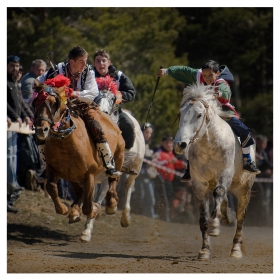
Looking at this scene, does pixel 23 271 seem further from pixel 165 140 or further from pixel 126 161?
pixel 165 140

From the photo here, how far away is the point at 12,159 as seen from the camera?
1368 centimetres

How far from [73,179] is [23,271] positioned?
1.42 metres

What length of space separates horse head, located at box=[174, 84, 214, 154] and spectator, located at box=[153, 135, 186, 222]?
18.3 ft

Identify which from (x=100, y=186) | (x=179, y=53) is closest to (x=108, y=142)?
(x=100, y=186)

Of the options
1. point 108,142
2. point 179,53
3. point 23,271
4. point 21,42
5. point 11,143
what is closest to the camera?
point 23,271

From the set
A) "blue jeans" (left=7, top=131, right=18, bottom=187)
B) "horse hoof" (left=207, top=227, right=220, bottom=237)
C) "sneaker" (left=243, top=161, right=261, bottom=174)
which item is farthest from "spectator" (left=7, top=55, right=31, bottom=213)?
"horse hoof" (left=207, top=227, right=220, bottom=237)

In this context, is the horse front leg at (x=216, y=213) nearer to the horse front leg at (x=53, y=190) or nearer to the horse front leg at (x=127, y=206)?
the horse front leg at (x=53, y=190)

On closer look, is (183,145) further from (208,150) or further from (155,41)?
(155,41)

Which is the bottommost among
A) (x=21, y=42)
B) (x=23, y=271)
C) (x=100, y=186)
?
(x=23, y=271)

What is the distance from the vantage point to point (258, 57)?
102 feet

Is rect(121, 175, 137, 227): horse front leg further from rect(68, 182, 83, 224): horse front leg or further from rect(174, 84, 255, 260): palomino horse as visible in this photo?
rect(68, 182, 83, 224): horse front leg

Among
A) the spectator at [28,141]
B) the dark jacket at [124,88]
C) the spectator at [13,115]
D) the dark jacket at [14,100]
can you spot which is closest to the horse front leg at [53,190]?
the dark jacket at [124,88]

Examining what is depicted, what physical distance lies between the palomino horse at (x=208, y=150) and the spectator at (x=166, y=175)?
495 centimetres

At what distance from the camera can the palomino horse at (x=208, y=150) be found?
10031mm
